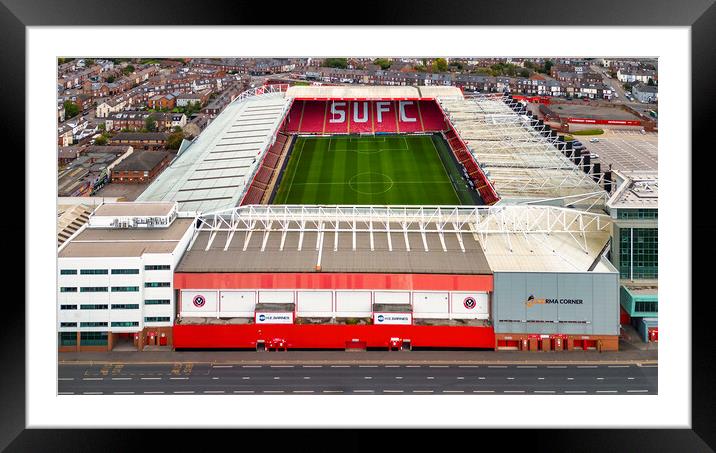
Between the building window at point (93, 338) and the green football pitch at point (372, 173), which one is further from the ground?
the green football pitch at point (372, 173)

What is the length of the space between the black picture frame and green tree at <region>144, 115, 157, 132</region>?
88.8 ft

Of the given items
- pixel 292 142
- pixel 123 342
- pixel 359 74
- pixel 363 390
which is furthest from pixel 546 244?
pixel 359 74

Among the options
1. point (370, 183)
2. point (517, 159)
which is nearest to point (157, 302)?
point (370, 183)

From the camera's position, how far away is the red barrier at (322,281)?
1366 centimetres

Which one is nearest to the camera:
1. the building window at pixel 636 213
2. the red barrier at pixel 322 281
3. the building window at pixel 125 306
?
the building window at pixel 125 306

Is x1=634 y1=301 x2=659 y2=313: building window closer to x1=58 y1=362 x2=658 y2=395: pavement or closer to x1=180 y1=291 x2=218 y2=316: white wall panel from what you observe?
x1=58 y1=362 x2=658 y2=395: pavement

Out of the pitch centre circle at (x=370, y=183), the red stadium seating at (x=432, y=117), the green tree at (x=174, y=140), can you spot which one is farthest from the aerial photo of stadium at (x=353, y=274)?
the red stadium seating at (x=432, y=117)

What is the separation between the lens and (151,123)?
31297mm

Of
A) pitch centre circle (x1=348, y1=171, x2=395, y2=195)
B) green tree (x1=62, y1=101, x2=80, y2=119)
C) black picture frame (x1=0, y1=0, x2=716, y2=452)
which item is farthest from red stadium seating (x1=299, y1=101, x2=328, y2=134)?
black picture frame (x1=0, y1=0, x2=716, y2=452)

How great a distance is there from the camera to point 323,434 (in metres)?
5.18

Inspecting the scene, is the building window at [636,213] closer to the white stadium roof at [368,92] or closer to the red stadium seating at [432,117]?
the red stadium seating at [432,117]
